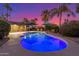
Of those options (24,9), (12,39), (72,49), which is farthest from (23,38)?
(72,49)

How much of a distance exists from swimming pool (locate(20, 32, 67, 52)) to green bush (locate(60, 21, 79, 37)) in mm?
207

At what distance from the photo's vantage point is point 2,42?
511cm

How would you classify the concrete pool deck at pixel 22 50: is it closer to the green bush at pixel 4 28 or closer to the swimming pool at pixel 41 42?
the swimming pool at pixel 41 42

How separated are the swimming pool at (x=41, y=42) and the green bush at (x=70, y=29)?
21 centimetres

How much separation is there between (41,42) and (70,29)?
0.61m

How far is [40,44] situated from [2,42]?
71 cm

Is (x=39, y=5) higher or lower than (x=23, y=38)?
higher

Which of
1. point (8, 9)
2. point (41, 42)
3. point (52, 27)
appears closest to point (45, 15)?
point (52, 27)

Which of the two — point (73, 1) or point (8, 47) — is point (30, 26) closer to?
→ point (8, 47)

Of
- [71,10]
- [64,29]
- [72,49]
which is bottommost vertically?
[72,49]

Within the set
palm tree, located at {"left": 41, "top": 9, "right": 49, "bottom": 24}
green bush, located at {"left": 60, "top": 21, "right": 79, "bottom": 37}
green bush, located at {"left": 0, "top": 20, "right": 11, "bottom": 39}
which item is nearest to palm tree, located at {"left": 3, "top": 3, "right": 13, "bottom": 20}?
green bush, located at {"left": 0, "top": 20, "right": 11, "bottom": 39}

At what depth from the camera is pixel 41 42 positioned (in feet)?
17.0

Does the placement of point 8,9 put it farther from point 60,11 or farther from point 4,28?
point 60,11

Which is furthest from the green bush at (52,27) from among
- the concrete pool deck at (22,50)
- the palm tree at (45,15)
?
the concrete pool deck at (22,50)
